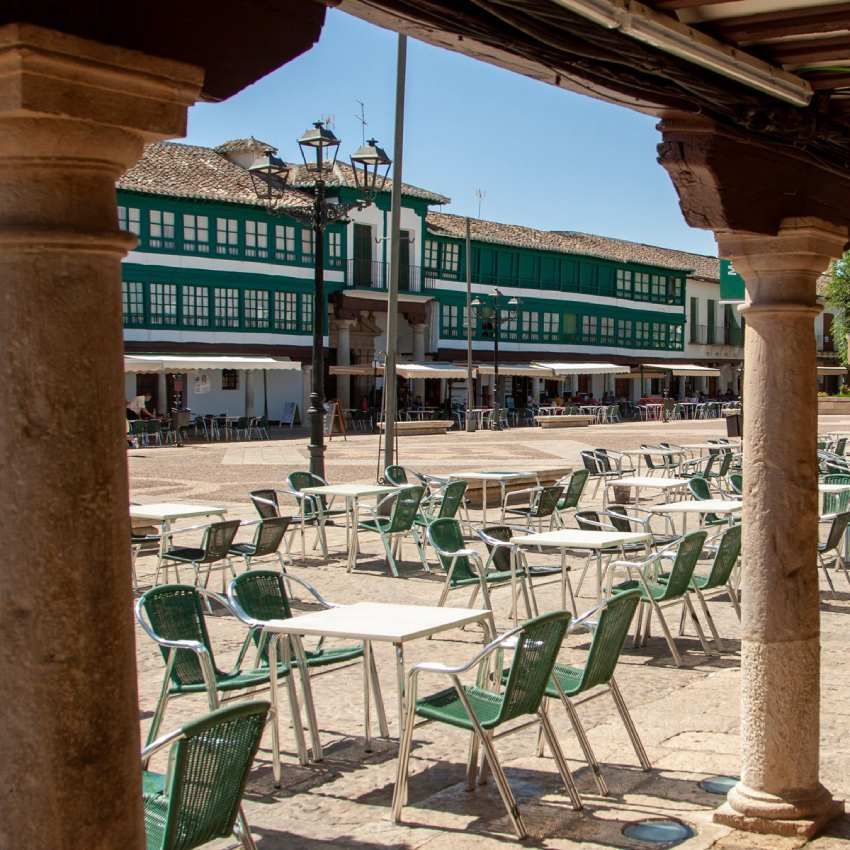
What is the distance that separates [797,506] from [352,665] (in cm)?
339

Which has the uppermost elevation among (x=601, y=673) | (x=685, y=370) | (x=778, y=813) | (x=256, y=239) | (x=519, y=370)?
(x=256, y=239)

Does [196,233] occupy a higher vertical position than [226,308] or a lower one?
higher

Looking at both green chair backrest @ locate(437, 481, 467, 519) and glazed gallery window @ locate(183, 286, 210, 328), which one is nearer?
green chair backrest @ locate(437, 481, 467, 519)

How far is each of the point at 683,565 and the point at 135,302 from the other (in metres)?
31.4

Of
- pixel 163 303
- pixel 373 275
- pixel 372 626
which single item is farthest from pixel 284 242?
pixel 372 626

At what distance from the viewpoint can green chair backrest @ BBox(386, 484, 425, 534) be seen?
1052 cm

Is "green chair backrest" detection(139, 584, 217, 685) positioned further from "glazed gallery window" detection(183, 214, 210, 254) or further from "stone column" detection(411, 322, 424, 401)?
"stone column" detection(411, 322, 424, 401)

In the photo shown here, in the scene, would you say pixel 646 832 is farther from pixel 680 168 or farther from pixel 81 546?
pixel 81 546

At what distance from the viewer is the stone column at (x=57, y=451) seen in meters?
2.25

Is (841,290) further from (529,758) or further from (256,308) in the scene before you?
(529,758)

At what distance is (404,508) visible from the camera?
10617 mm

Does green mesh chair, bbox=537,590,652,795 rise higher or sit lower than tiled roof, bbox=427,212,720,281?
lower

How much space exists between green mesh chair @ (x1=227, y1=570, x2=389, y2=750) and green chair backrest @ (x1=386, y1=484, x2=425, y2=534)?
4.31 metres

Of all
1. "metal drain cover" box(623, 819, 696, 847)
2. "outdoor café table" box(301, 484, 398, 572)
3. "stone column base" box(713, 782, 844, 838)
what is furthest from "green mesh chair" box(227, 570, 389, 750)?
"outdoor café table" box(301, 484, 398, 572)
